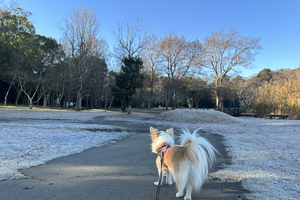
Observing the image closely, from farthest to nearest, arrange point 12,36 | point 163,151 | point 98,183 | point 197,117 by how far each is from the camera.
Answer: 1. point 12,36
2. point 197,117
3. point 98,183
4. point 163,151

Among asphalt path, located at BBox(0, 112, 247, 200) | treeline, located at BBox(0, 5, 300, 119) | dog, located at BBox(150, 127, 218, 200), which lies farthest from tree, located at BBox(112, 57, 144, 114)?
dog, located at BBox(150, 127, 218, 200)

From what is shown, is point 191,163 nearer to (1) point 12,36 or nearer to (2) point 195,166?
(2) point 195,166

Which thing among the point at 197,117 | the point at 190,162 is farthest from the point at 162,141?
the point at 197,117

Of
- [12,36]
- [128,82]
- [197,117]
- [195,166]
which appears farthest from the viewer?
[12,36]

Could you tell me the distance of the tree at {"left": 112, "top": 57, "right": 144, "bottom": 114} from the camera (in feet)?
68.0

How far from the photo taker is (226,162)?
14.7 ft

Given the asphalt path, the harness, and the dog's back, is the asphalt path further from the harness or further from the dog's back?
the harness

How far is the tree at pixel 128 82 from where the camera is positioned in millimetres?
20734

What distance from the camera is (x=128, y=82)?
829 inches

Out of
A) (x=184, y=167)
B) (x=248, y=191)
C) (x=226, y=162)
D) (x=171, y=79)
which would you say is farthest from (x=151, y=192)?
(x=171, y=79)

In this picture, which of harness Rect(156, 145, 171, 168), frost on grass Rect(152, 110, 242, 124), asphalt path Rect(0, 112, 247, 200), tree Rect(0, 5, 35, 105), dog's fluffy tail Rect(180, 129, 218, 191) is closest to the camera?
dog's fluffy tail Rect(180, 129, 218, 191)

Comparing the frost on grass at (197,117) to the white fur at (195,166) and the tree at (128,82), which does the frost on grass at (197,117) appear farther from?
the white fur at (195,166)

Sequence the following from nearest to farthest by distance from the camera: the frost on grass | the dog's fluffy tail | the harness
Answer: the dog's fluffy tail, the harness, the frost on grass

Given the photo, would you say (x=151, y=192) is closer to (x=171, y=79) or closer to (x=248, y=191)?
(x=248, y=191)
